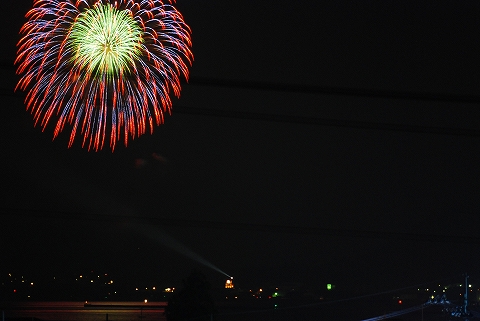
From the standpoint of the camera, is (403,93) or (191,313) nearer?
(403,93)

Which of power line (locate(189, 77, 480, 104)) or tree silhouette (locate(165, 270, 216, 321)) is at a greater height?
tree silhouette (locate(165, 270, 216, 321))

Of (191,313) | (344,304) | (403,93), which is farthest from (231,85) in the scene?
(344,304)

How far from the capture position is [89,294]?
1784 inches

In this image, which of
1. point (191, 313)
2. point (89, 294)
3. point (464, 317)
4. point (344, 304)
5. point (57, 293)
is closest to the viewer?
point (464, 317)

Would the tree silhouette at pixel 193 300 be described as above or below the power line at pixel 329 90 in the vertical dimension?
above

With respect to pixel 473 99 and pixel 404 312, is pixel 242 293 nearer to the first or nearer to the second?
pixel 404 312

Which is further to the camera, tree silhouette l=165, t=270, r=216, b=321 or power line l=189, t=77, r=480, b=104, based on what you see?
tree silhouette l=165, t=270, r=216, b=321

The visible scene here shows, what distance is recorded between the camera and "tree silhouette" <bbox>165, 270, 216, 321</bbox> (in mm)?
25078

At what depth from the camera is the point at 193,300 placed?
1000 inches

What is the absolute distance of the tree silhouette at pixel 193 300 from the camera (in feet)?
82.3

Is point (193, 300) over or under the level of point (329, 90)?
over

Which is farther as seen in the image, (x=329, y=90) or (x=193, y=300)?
(x=193, y=300)

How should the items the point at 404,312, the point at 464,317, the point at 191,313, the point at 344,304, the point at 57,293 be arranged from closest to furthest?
the point at 464,317 < the point at 404,312 < the point at 191,313 < the point at 344,304 < the point at 57,293

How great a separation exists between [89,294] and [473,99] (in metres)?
42.1
